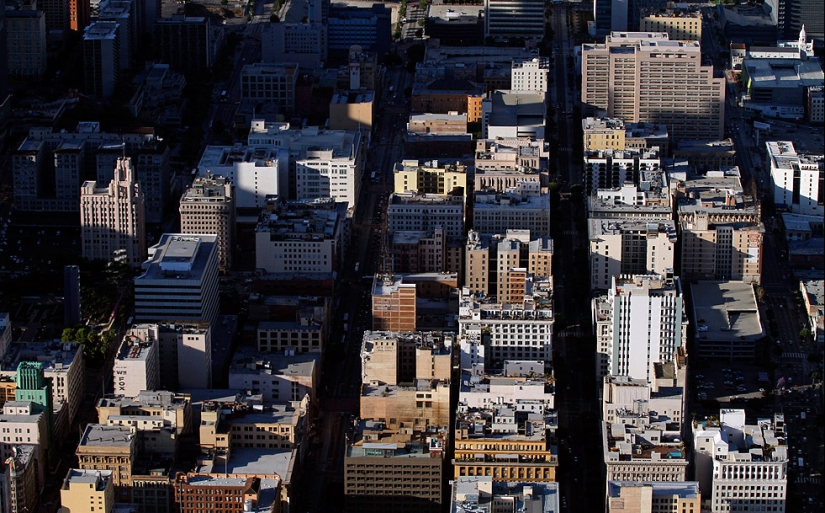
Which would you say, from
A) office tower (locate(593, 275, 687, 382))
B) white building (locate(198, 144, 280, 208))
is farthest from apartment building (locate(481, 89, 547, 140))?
office tower (locate(593, 275, 687, 382))

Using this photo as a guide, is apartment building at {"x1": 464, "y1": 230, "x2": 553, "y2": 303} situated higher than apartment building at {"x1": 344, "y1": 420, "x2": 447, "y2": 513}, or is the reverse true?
apartment building at {"x1": 464, "y1": 230, "x2": 553, "y2": 303}

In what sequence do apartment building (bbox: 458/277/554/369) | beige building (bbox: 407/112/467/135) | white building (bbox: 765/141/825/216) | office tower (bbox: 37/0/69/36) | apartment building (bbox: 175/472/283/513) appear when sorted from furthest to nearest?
office tower (bbox: 37/0/69/36) < beige building (bbox: 407/112/467/135) < white building (bbox: 765/141/825/216) < apartment building (bbox: 458/277/554/369) < apartment building (bbox: 175/472/283/513)

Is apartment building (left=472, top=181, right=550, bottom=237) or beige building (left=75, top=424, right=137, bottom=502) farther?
apartment building (left=472, top=181, right=550, bottom=237)

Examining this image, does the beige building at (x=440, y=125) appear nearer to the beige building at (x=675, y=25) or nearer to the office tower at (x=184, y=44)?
the beige building at (x=675, y=25)

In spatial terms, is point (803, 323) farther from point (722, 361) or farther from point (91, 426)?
point (91, 426)

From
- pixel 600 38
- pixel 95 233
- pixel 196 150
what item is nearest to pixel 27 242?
pixel 95 233

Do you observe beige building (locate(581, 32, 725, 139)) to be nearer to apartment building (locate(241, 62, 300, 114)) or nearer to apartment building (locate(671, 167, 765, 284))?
apartment building (locate(241, 62, 300, 114))

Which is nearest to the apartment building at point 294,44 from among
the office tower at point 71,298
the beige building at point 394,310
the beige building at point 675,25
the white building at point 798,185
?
the beige building at point 675,25
